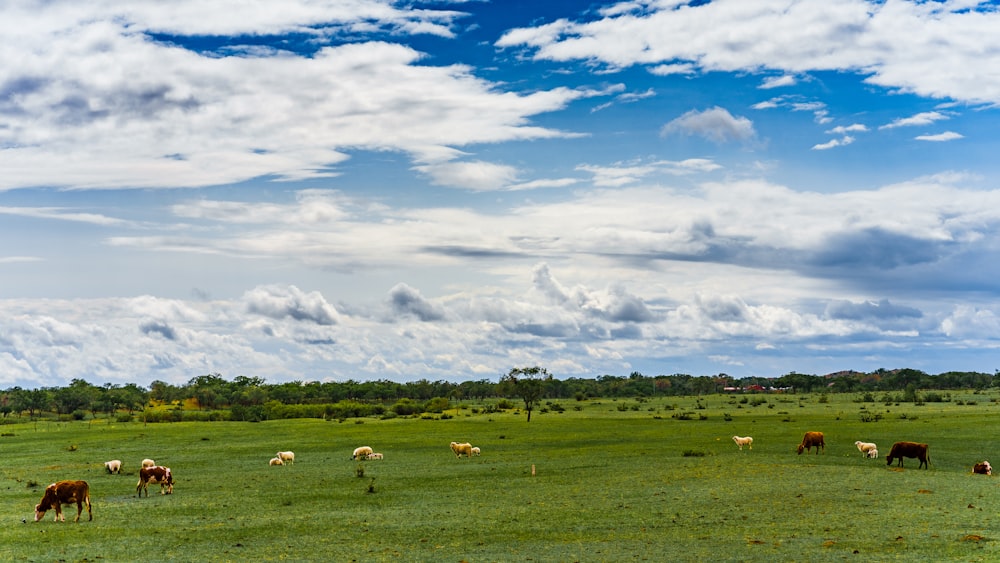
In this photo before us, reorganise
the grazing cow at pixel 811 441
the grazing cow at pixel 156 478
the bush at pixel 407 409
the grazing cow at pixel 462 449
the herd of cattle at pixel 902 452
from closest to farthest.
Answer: the grazing cow at pixel 156 478
the herd of cattle at pixel 902 452
the grazing cow at pixel 811 441
the grazing cow at pixel 462 449
the bush at pixel 407 409

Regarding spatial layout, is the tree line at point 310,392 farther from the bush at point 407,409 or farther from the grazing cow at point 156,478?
the grazing cow at point 156,478

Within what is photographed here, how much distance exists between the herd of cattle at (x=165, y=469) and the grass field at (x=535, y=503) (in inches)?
26.0

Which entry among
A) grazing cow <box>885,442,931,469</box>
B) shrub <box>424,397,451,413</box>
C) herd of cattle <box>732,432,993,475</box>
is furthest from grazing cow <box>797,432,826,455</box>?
shrub <box>424,397,451,413</box>

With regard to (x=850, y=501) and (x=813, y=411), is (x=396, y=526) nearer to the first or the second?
(x=850, y=501)

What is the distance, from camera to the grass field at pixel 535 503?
2370 centimetres

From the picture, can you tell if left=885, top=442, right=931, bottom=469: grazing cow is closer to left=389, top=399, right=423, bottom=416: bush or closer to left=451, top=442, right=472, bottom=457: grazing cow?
left=451, top=442, right=472, bottom=457: grazing cow

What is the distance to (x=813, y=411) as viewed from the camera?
10544 cm

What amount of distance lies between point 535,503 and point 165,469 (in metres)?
17.8

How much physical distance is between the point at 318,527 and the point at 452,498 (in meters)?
8.05

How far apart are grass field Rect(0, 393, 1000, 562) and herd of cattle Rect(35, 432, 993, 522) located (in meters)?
0.66

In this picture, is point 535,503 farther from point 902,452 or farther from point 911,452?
point 911,452

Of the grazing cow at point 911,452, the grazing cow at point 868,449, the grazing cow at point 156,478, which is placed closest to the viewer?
the grazing cow at point 156,478

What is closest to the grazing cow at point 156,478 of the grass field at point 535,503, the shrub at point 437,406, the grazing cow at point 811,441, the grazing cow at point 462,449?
the grass field at point 535,503

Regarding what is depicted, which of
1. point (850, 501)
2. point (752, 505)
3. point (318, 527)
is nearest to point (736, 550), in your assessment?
point (752, 505)
